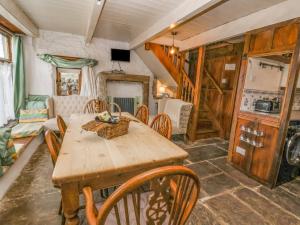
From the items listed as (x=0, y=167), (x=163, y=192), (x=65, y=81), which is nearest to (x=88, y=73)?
(x=65, y=81)

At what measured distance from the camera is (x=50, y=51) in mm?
3885

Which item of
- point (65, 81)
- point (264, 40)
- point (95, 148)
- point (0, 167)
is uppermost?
point (264, 40)

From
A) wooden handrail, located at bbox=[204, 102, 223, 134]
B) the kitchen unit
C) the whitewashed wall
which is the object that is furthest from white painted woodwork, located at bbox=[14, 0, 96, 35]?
wooden handrail, located at bbox=[204, 102, 223, 134]

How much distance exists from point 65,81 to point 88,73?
628 mm

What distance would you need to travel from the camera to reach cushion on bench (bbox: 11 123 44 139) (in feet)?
8.69

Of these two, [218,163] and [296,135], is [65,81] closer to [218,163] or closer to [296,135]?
[218,163]

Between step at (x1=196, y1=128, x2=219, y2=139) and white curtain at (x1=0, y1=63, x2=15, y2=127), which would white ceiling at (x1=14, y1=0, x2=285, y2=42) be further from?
step at (x1=196, y1=128, x2=219, y2=139)

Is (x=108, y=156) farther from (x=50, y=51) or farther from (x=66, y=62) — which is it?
(x=50, y=51)

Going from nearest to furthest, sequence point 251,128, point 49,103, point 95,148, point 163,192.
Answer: point 163,192 → point 95,148 → point 251,128 → point 49,103

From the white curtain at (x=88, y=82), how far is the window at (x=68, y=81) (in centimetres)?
18

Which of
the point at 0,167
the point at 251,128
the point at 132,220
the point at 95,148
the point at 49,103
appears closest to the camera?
the point at 132,220

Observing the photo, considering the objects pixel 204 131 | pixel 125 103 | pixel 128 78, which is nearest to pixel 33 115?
pixel 125 103

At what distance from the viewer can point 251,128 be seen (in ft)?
7.50

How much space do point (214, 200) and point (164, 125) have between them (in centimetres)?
100
